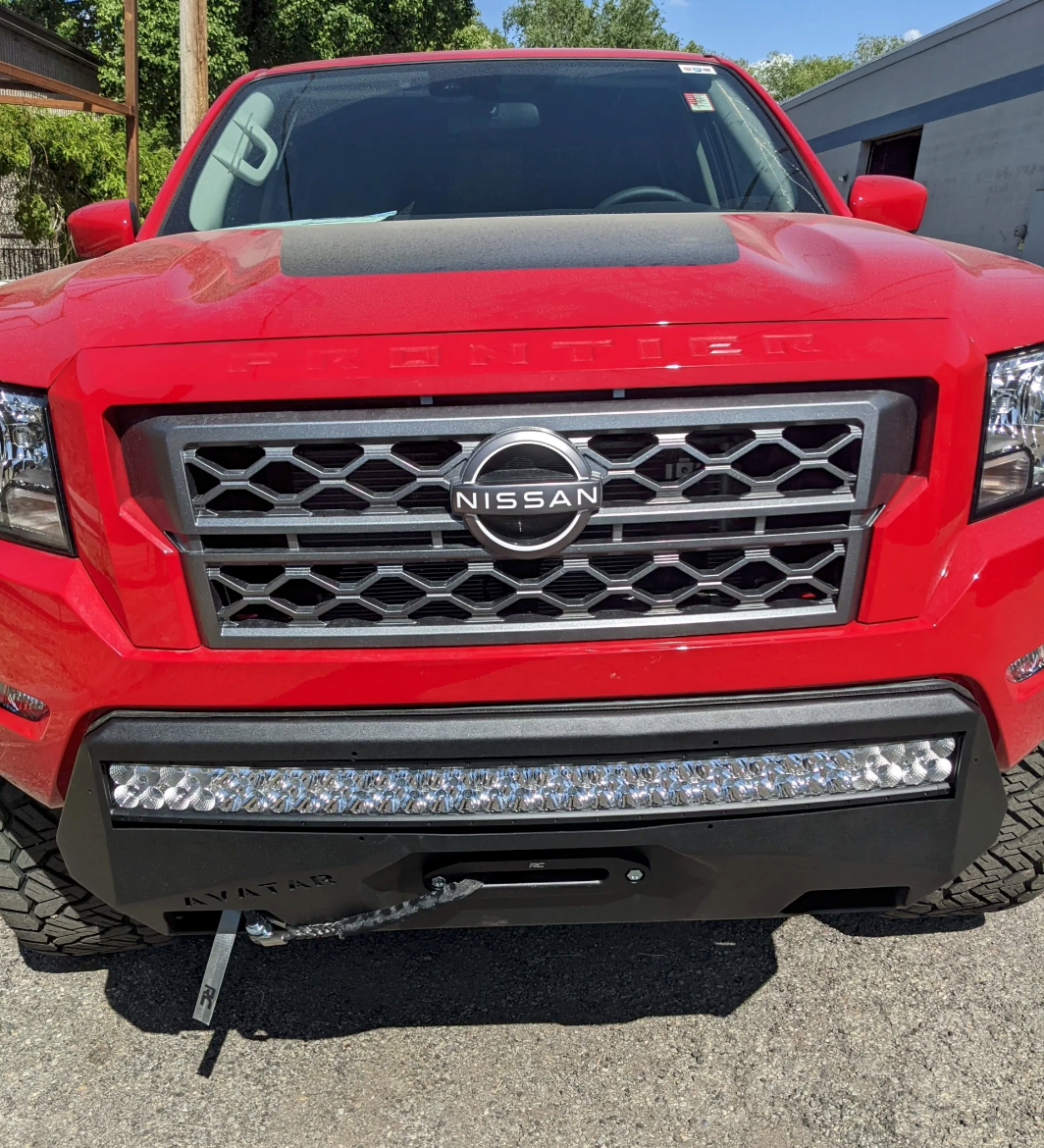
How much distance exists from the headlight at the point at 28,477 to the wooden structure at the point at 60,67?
8.13 metres

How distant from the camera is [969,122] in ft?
49.8

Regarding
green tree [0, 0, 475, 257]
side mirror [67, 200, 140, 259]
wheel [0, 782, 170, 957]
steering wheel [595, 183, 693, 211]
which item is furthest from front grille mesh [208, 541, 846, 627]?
green tree [0, 0, 475, 257]

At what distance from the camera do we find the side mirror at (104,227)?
9.12 feet

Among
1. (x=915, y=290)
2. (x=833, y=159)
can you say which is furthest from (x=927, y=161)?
(x=915, y=290)

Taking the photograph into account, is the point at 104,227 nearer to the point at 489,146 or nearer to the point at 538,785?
the point at 489,146

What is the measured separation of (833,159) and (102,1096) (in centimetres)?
2192

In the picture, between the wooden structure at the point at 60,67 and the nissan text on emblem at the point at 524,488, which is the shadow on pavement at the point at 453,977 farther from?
the wooden structure at the point at 60,67

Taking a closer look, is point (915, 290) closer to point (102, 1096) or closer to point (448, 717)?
point (448, 717)

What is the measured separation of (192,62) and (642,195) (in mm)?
10347

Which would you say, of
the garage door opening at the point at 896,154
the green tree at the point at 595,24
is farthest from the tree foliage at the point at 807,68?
the garage door opening at the point at 896,154

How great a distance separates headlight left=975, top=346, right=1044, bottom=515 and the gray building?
45.3ft

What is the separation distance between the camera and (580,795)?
161 centimetres

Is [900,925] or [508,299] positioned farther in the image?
[900,925]

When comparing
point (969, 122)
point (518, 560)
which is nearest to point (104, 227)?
point (518, 560)
